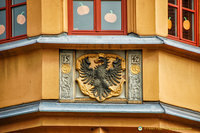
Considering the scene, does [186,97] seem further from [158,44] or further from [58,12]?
→ [58,12]

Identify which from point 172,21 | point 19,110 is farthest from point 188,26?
point 19,110

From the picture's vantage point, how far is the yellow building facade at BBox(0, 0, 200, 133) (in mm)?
19516

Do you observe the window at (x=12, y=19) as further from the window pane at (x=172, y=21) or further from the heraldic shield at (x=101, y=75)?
the window pane at (x=172, y=21)

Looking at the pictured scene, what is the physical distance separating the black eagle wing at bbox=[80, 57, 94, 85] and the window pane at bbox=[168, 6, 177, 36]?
1.98 m

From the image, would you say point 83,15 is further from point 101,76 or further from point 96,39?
point 101,76

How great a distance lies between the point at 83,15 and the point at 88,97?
1800mm

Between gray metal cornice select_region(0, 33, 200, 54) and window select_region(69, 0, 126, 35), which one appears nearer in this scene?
gray metal cornice select_region(0, 33, 200, 54)

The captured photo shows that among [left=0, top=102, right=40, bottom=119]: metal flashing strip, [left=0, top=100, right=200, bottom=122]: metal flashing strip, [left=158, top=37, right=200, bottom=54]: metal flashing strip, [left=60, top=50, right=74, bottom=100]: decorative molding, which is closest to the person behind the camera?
[left=0, top=100, right=200, bottom=122]: metal flashing strip

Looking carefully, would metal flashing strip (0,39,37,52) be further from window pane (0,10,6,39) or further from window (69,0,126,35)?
window (69,0,126,35)

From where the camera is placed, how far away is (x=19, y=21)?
2070cm

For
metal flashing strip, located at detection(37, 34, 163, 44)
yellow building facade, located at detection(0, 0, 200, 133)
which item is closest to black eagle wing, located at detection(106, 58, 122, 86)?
yellow building facade, located at detection(0, 0, 200, 133)

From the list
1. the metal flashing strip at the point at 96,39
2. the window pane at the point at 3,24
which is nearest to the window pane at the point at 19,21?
the window pane at the point at 3,24

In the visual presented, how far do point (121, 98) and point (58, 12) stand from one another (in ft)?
7.38

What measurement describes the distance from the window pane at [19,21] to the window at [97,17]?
3.52 ft
